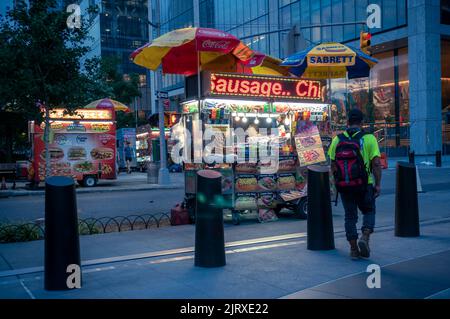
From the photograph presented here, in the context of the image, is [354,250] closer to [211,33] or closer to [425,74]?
[211,33]

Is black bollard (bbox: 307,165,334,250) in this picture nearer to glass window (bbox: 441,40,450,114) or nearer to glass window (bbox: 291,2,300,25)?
glass window (bbox: 441,40,450,114)

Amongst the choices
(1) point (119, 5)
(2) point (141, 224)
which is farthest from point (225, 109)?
(1) point (119, 5)

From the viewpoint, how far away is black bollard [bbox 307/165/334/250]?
698 centimetres

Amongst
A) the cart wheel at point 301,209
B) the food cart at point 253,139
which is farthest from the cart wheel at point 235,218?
the cart wheel at point 301,209

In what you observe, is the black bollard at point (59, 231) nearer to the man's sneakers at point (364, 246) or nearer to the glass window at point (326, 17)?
the man's sneakers at point (364, 246)

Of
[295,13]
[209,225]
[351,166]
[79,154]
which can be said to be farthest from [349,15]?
[209,225]

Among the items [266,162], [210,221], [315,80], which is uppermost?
[315,80]

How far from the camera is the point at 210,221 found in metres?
6.20

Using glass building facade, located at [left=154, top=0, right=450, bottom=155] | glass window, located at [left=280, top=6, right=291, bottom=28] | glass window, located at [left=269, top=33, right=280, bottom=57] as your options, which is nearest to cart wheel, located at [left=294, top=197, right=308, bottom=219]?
glass building facade, located at [left=154, top=0, right=450, bottom=155]

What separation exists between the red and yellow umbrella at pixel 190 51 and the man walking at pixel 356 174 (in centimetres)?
408

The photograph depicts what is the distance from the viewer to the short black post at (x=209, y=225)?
20.2 feet
